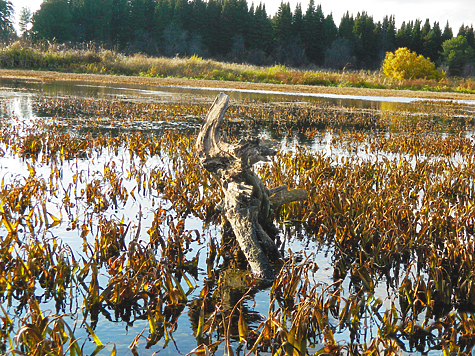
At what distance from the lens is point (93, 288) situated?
359 cm

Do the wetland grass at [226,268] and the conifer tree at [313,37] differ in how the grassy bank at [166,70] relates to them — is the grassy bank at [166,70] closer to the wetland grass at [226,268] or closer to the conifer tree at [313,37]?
the wetland grass at [226,268]

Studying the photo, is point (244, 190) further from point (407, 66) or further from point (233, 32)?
point (233, 32)

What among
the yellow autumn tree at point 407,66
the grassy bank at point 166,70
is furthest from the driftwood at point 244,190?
the yellow autumn tree at point 407,66

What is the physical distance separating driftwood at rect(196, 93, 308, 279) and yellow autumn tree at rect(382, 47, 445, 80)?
54394 millimetres

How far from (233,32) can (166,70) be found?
49023 millimetres

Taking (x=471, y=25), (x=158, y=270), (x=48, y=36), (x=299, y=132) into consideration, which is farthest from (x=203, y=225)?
(x=471, y=25)

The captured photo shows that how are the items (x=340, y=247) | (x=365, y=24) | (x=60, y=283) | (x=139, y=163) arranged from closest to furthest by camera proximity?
(x=60, y=283) < (x=340, y=247) < (x=139, y=163) < (x=365, y=24)

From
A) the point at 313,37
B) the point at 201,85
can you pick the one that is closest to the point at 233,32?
the point at 313,37

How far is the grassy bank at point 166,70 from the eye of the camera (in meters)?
43.7

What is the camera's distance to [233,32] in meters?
90.7

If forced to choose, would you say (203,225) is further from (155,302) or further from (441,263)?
(441,263)

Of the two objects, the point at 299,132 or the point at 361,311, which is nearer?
the point at 361,311

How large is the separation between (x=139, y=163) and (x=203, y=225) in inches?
148

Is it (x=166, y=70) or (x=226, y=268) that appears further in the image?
(x=166, y=70)
